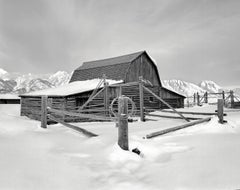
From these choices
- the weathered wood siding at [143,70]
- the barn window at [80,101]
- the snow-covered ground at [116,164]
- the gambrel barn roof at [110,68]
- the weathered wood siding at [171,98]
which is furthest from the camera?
the weathered wood siding at [171,98]

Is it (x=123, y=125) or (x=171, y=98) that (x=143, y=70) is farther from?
(x=123, y=125)

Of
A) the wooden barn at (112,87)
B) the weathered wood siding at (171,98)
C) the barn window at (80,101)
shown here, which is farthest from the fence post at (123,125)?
the weathered wood siding at (171,98)

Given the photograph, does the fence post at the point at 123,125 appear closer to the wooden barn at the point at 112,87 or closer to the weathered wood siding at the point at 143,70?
the wooden barn at the point at 112,87

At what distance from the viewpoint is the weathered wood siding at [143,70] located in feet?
73.1

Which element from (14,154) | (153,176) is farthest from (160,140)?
(14,154)

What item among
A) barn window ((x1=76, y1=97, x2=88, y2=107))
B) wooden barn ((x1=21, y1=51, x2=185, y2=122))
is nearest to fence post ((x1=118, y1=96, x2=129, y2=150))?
wooden barn ((x1=21, y1=51, x2=185, y2=122))

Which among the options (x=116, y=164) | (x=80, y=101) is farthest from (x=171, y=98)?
(x=116, y=164)

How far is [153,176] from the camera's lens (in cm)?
337

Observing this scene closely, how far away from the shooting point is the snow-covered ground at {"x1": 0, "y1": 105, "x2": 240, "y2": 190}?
9.89ft

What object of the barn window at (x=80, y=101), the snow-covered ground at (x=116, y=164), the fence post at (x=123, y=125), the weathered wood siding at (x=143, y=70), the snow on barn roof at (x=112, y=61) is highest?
the snow on barn roof at (x=112, y=61)

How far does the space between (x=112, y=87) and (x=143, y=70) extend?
695cm

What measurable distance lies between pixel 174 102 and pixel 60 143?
2152cm

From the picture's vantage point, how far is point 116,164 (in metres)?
3.93

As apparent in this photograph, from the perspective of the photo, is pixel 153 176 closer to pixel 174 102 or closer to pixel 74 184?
pixel 74 184
